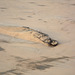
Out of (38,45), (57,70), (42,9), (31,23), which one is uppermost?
(42,9)

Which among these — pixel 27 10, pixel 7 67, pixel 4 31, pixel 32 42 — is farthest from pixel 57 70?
pixel 27 10

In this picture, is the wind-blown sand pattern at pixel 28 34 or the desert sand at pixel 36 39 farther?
the wind-blown sand pattern at pixel 28 34

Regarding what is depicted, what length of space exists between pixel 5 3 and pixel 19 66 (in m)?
2.68

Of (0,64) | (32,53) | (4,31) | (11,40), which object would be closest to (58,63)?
(32,53)

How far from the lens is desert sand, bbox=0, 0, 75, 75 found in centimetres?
186

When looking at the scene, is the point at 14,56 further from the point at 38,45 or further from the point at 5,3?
the point at 5,3

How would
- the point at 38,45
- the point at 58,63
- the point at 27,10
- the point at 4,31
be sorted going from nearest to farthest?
the point at 58,63 → the point at 38,45 → the point at 4,31 → the point at 27,10

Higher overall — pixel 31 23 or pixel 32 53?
pixel 31 23

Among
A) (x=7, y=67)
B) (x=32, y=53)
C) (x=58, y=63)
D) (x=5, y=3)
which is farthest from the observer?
(x=5, y=3)

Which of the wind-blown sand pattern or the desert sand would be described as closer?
the desert sand

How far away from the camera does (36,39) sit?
8.11 feet

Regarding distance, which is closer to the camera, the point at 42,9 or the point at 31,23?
the point at 31,23

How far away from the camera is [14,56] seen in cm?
206

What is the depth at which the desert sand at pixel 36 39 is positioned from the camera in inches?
73.4
